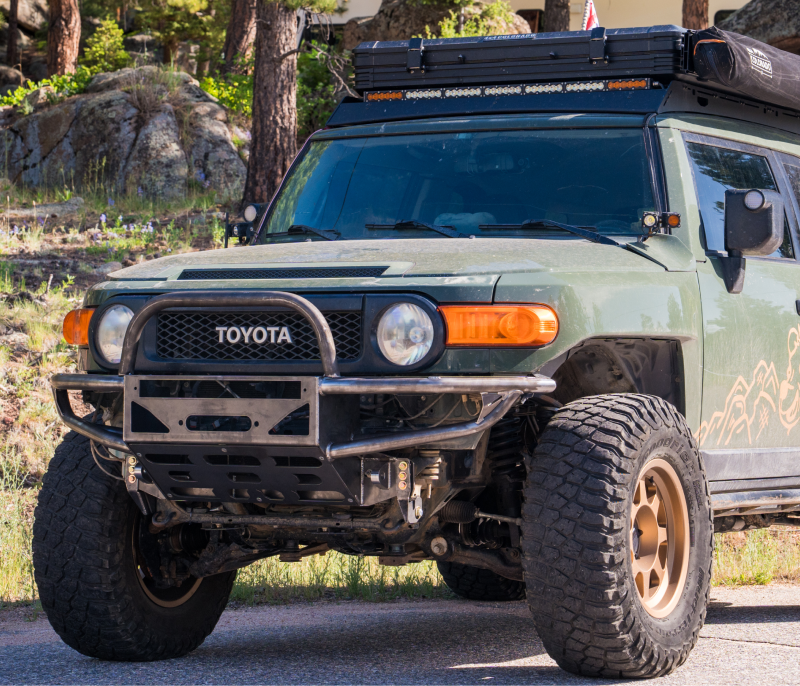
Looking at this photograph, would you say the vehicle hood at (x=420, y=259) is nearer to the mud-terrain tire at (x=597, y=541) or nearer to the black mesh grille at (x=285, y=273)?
the black mesh grille at (x=285, y=273)

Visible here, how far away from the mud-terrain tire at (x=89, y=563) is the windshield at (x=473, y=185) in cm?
143

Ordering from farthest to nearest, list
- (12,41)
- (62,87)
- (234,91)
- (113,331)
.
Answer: (12,41)
(234,91)
(62,87)
(113,331)

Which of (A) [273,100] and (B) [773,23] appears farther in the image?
(B) [773,23]

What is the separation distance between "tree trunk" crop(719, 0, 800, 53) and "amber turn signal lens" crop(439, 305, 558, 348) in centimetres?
1623

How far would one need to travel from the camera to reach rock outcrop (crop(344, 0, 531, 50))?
22.1 meters

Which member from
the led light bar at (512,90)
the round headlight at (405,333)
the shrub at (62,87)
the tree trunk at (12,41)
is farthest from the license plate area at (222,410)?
the tree trunk at (12,41)

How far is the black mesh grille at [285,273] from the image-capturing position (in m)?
4.04

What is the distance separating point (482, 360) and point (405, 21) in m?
20.2

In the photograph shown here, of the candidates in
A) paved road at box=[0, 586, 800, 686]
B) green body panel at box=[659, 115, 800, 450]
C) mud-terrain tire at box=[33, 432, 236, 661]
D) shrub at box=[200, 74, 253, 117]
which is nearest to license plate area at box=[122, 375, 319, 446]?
mud-terrain tire at box=[33, 432, 236, 661]

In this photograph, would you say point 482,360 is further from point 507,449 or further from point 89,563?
point 89,563

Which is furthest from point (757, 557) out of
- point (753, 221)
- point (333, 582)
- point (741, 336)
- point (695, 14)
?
point (695, 14)

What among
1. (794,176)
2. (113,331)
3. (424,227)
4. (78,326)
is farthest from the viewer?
(794,176)

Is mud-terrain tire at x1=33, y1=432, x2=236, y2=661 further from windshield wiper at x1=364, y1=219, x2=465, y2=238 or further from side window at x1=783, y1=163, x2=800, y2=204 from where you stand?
side window at x1=783, y1=163, x2=800, y2=204

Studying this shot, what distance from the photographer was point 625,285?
168 inches
